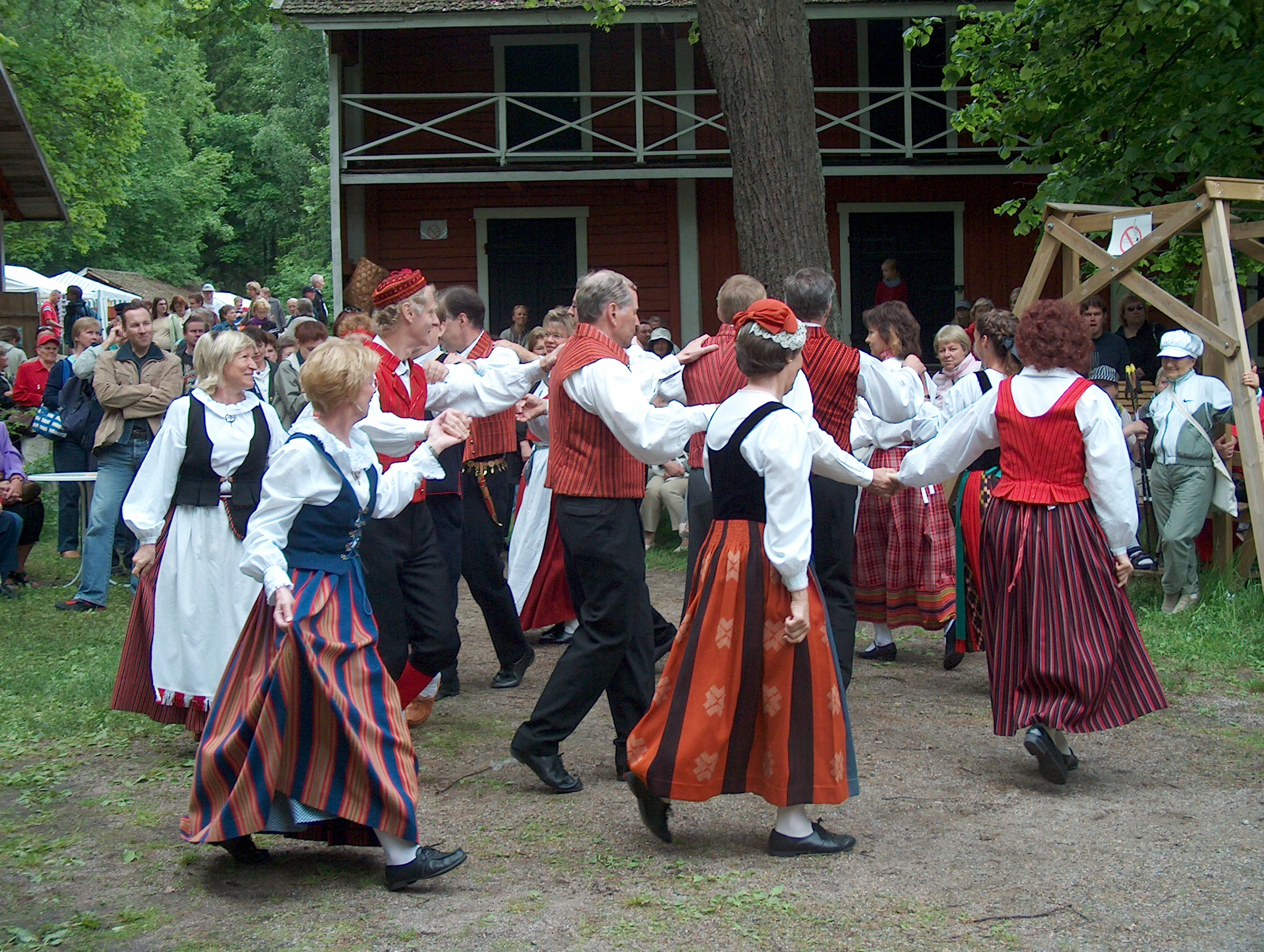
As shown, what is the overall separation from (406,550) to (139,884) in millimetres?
1500

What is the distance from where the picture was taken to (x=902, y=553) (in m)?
7.00

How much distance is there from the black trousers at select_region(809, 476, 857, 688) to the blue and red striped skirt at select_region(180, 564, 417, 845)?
2.15 metres

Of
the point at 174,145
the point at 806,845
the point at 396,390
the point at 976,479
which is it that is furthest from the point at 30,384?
the point at 174,145

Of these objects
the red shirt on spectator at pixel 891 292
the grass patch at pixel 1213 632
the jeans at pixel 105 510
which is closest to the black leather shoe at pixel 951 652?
the grass patch at pixel 1213 632

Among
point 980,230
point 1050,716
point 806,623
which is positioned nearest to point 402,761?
point 806,623

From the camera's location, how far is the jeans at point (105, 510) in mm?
8562

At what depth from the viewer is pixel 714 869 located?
13.1 ft

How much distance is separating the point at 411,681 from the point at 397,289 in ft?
5.10

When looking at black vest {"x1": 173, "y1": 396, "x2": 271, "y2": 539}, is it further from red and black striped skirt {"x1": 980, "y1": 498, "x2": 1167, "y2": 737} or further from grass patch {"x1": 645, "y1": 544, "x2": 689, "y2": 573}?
grass patch {"x1": 645, "y1": 544, "x2": 689, "y2": 573}

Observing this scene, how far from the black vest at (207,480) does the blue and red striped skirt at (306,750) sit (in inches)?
65.4

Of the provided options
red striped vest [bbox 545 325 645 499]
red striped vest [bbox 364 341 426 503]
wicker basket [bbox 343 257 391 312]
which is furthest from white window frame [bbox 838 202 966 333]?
red striped vest [bbox 545 325 645 499]

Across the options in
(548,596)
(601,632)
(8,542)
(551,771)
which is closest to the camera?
(601,632)

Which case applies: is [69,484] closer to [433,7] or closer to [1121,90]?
[433,7]

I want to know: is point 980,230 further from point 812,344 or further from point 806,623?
point 806,623
